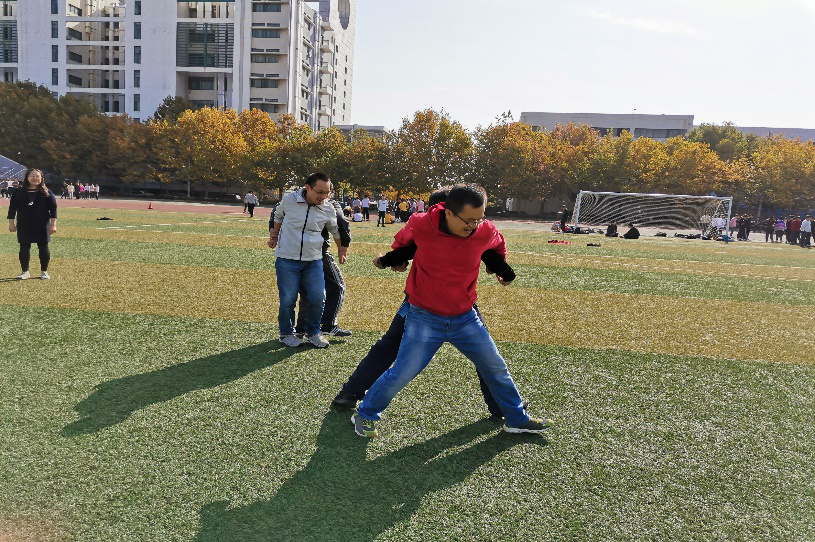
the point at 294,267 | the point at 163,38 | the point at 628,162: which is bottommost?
the point at 294,267

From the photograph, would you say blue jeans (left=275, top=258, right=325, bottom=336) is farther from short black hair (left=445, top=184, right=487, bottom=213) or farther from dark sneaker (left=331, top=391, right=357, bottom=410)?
short black hair (left=445, top=184, right=487, bottom=213)

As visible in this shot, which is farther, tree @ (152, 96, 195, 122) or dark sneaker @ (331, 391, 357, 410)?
tree @ (152, 96, 195, 122)

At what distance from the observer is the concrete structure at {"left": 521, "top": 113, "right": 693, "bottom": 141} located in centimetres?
9756

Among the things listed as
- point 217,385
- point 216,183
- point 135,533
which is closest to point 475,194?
point 135,533

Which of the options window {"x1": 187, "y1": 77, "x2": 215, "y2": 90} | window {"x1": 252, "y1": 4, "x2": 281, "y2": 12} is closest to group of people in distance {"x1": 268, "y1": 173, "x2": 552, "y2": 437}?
window {"x1": 252, "y1": 4, "x2": 281, "y2": 12}

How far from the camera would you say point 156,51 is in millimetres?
76250

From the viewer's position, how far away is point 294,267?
20.4 ft

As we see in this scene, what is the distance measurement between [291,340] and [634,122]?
10288cm

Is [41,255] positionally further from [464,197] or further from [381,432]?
[464,197]

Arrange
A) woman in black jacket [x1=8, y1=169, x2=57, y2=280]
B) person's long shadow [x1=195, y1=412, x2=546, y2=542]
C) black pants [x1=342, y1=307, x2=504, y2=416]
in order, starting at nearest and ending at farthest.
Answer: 1. person's long shadow [x1=195, y1=412, x2=546, y2=542]
2. black pants [x1=342, y1=307, x2=504, y2=416]
3. woman in black jacket [x1=8, y1=169, x2=57, y2=280]

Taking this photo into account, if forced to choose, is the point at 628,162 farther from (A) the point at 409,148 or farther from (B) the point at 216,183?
(B) the point at 216,183

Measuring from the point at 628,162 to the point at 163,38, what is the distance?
59192mm

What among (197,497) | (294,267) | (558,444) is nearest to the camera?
(197,497)

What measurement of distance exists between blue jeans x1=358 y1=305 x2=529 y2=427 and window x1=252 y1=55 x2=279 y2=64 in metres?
82.6
